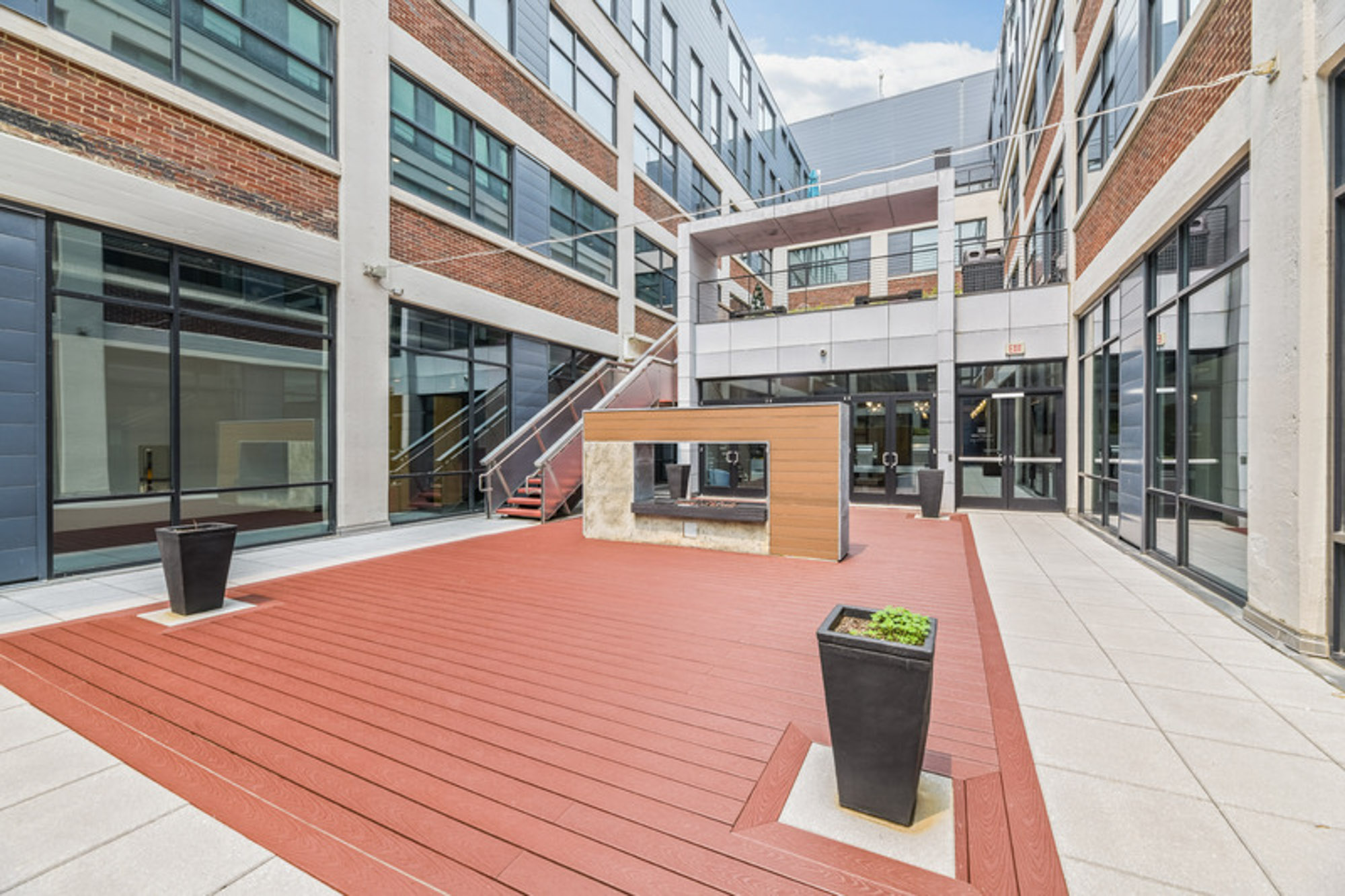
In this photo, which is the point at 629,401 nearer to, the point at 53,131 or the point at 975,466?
the point at 975,466

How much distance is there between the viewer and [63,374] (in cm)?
739

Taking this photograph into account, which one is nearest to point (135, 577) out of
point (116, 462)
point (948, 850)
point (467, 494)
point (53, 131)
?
point (116, 462)

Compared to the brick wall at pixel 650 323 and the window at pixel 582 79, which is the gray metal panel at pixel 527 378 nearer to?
the brick wall at pixel 650 323

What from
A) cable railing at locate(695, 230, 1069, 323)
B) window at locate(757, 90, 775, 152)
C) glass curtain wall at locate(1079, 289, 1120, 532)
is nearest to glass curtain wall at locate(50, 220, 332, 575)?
cable railing at locate(695, 230, 1069, 323)

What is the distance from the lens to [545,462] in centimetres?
1095

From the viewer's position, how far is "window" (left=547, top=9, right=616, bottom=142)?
14.1 meters

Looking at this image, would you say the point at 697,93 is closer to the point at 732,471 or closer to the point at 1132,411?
the point at 732,471

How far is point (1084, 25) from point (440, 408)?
14.1m

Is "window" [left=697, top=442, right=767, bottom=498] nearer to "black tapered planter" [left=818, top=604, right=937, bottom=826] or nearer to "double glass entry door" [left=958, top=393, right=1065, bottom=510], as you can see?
"double glass entry door" [left=958, top=393, right=1065, bottom=510]

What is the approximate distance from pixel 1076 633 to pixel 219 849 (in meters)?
5.48

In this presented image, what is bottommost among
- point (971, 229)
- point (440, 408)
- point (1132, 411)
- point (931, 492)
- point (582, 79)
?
point (931, 492)

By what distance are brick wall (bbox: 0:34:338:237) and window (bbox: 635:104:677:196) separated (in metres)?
11.2

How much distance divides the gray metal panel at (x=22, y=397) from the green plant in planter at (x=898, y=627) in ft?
26.9

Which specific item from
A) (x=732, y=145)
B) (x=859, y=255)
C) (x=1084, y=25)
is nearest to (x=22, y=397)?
(x=1084, y=25)
